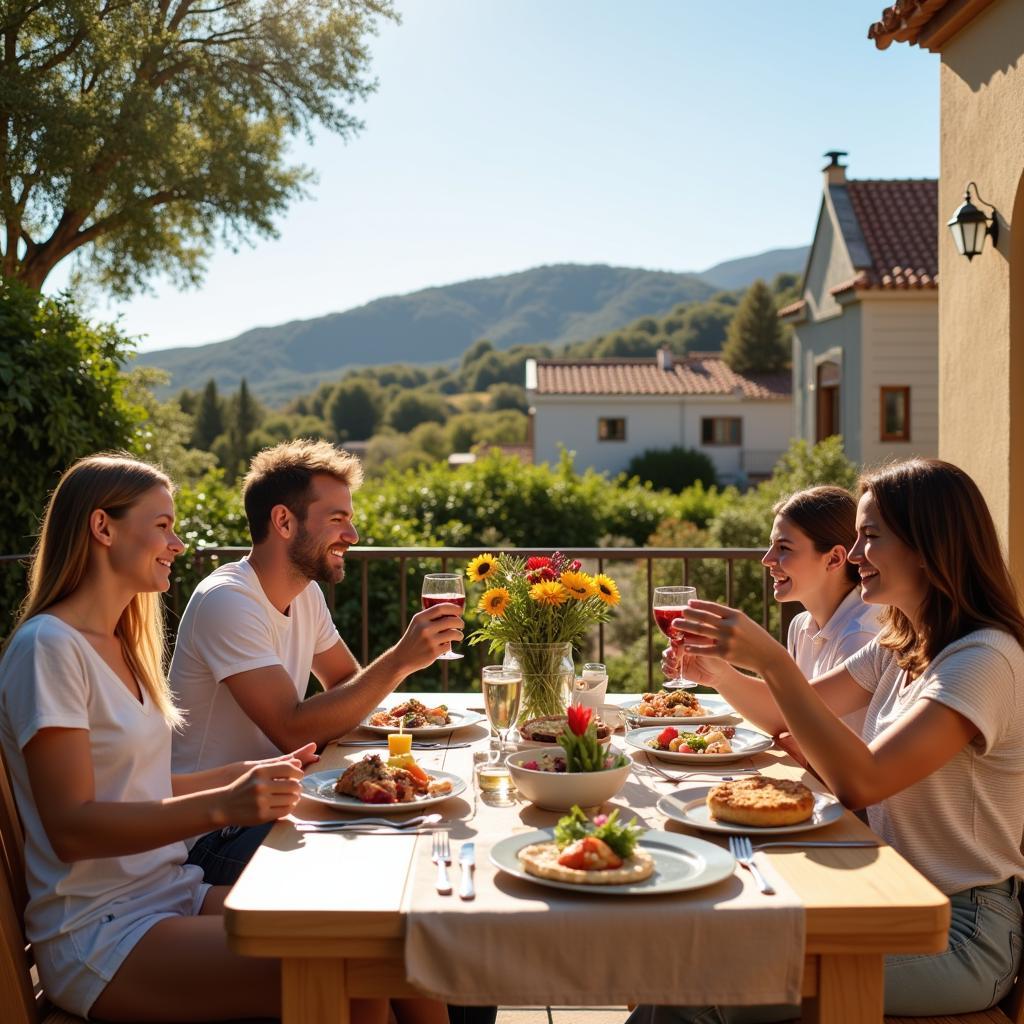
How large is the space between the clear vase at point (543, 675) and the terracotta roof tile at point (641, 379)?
120 ft

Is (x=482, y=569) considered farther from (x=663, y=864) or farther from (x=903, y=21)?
(x=903, y=21)

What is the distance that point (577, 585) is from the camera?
7.61 feet

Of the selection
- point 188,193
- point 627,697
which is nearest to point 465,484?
point 188,193

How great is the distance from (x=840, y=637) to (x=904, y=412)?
17362 mm

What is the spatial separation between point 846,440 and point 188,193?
1185 centimetres

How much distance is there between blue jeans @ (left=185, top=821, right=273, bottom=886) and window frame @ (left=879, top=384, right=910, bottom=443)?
18043mm

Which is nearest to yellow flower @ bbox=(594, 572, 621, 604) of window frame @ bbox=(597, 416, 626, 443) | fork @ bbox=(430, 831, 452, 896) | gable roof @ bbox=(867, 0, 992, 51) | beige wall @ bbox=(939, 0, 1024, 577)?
fork @ bbox=(430, 831, 452, 896)

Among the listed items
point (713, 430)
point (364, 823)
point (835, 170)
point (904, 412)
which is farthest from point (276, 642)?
point (713, 430)

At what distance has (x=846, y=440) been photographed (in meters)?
20.1

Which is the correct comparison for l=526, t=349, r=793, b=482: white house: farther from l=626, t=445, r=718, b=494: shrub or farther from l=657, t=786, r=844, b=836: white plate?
l=657, t=786, r=844, b=836: white plate

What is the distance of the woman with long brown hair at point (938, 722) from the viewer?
1.78m

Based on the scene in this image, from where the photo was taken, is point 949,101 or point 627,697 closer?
point 627,697

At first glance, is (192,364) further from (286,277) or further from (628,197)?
(628,197)

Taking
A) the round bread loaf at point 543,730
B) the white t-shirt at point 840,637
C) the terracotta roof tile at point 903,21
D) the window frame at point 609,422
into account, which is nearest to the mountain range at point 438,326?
the window frame at point 609,422
